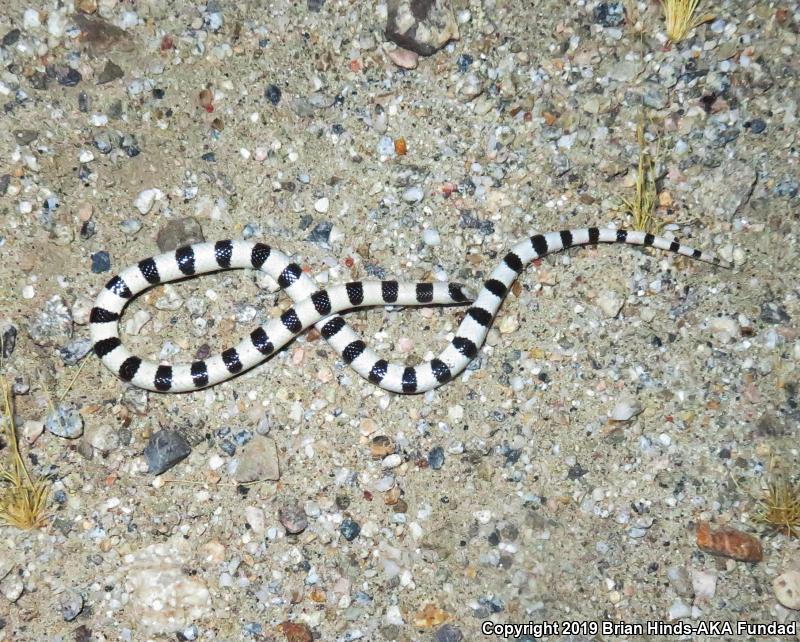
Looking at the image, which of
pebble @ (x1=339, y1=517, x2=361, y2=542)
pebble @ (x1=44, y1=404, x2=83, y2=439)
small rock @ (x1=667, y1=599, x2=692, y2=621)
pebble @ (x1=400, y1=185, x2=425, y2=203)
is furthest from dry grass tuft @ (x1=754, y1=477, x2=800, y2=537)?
pebble @ (x1=44, y1=404, x2=83, y2=439)

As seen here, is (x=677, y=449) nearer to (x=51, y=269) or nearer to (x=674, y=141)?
(x=674, y=141)

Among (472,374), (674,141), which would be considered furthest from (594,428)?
(674,141)

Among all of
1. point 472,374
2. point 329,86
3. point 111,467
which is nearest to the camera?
point 111,467

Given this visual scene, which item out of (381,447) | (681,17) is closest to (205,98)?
(381,447)

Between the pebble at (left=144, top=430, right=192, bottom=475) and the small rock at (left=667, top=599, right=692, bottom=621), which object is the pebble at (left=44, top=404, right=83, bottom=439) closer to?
the pebble at (left=144, top=430, right=192, bottom=475)

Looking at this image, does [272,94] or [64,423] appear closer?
[64,423]

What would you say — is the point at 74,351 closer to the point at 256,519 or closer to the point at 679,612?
the point at 256,519

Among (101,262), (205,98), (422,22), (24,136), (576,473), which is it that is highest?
(422,22)
